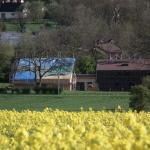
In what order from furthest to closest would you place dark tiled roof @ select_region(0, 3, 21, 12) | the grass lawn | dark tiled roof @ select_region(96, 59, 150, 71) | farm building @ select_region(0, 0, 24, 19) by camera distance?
dark tiled roof @ select_region(0, 3, 21, 12)
farm building @ select_region(0, 0, 24, 19)
dark tiled roof @ select_region(96, 59, 150, 71)
the grass lawn

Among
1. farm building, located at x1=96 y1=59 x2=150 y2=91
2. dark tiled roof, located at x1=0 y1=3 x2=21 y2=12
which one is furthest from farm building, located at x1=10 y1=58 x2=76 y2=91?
dark tiled roof, located at x1=0 y1=3 x2=21 y2=12

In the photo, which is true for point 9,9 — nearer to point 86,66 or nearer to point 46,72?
point 86,66

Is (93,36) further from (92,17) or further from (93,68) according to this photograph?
(93,68)

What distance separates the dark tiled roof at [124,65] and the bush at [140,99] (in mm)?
48629

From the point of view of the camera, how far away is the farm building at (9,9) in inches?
5344

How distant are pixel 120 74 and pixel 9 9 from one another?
6080 centimetres

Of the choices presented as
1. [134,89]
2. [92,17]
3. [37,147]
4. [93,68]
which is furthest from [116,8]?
[37,147]

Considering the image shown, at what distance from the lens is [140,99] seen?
31.2 m

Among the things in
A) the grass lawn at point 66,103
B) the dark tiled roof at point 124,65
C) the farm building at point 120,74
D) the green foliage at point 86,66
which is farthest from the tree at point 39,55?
the grass lawn at point 66,103

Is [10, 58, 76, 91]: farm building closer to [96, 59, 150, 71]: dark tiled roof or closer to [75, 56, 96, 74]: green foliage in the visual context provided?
[75, 56, 96, 74]: green foliage

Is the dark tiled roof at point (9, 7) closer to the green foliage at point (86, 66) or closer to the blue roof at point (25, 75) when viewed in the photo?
the green foliage at point (86, 66)

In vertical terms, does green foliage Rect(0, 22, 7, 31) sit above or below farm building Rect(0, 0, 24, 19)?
below

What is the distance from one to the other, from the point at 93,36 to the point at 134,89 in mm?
71988

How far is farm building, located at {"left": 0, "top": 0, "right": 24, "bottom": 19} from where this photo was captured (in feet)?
445
